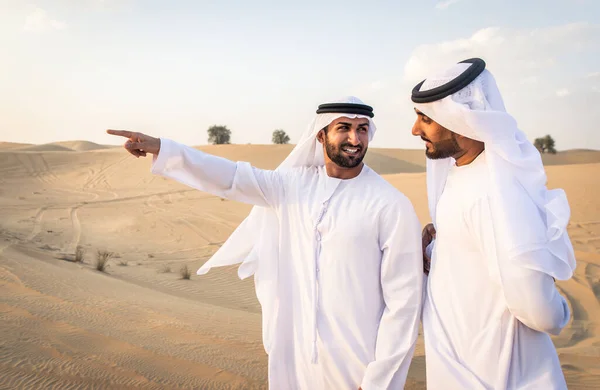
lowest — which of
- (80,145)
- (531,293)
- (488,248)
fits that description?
(80,145)

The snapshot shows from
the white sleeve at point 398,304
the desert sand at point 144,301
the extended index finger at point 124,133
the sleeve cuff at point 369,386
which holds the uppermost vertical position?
the extended index finger at point 124,133

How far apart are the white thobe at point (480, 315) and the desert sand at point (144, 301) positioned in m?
2.07

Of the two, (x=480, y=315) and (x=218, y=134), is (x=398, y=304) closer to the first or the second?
(x=480, y=315)

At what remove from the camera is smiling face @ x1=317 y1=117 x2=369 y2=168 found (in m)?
2.72

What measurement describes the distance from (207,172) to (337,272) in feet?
3.04

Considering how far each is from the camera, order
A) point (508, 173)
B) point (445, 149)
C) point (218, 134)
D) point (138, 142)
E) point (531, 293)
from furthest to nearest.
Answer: point (218, 134) < point (138, 142) < point (445, 149) < point (508, 173) < point (531, 293)

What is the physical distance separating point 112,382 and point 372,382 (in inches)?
78.6

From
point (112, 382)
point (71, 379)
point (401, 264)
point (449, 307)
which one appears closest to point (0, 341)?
point (71, 379)

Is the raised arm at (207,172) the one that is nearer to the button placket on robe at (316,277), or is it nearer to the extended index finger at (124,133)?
the extended index finger at (124,133)

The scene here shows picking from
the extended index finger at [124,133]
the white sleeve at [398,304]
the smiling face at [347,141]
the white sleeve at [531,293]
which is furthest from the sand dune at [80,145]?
the white sleeve at [531,293]

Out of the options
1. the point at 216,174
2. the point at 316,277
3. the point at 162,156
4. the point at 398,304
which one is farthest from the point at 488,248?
the point at 162,156

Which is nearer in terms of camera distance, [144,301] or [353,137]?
[353,137]

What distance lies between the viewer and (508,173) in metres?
1.84

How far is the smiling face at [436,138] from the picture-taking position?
211 centimetres
